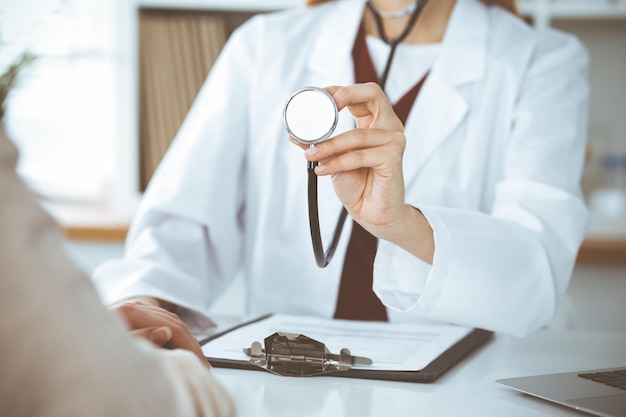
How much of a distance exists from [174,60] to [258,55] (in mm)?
847

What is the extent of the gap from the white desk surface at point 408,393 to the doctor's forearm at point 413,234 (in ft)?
0.52

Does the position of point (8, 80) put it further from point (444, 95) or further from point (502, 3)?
point (502, 3)

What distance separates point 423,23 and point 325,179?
1.22 ft

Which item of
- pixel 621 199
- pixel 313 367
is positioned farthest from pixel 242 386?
pixel 621 199

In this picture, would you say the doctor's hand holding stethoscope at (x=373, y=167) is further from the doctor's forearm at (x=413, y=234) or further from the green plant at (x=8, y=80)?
the green plant at (x=8, y=80)

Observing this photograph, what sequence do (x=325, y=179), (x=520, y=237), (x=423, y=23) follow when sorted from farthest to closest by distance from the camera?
(x=423, y=23)
(x=325, y=179)
(x=520, y=237)

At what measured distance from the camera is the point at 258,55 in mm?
1458

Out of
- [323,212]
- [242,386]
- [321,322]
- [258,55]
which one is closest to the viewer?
[242,386]

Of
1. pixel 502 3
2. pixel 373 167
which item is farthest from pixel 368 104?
pixel 502 3

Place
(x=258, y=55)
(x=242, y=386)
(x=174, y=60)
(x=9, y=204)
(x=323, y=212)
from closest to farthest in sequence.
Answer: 1. (x=9, y=204)
2. (x=242, y=386)
3. (x=323, y=212)
4. (x=258, y=55)
5. (x=174, y=60)

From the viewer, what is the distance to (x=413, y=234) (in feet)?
3.25

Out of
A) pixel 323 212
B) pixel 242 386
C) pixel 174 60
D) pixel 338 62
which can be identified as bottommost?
pixel 242 386

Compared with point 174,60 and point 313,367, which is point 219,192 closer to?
point 313,367

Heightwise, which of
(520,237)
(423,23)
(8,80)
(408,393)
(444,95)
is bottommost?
(408,393)
